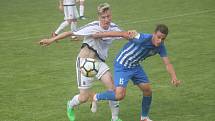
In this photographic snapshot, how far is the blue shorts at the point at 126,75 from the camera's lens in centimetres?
948

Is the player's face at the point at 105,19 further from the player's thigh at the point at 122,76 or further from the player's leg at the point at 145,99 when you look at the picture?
the player's leg at the point at 145,99

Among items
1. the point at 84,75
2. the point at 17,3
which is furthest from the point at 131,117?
the point at 17,3

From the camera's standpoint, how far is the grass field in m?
10.8

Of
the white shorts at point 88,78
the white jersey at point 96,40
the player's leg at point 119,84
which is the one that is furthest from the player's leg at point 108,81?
the white jersey at point 96,40

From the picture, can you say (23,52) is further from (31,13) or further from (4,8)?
(4,8)

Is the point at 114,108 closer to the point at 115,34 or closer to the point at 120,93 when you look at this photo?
the point at 120,93

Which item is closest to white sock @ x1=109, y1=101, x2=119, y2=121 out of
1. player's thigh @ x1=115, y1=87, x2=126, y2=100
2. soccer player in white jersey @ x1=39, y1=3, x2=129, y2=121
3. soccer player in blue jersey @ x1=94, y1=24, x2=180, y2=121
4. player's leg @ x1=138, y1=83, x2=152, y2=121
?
soccer player in white jersey @ x1=39, y1=3, x2=129, y2=121

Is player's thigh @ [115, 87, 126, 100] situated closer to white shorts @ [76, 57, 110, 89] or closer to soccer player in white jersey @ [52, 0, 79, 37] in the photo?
white shorts @ [76, 57, 110, 89]

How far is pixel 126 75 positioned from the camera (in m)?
9.49

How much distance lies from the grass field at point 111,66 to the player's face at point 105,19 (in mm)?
1891

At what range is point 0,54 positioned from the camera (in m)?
17.2

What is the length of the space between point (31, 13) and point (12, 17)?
4.95 feet

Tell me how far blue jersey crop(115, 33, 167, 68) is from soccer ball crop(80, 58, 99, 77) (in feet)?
1.33

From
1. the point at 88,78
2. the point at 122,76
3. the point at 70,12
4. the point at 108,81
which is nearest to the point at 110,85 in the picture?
the point at 108,81
